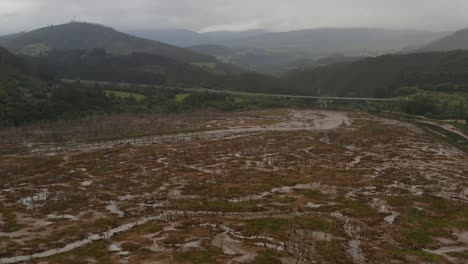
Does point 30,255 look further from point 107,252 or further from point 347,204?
point 347,204

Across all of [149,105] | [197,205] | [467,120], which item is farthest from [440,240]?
[149,105]

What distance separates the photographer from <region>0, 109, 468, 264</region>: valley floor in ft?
133

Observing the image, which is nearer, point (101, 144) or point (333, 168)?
point (333, 168)

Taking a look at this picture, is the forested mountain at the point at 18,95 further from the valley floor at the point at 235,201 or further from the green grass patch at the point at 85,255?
the green grass patch at the point at 85,255

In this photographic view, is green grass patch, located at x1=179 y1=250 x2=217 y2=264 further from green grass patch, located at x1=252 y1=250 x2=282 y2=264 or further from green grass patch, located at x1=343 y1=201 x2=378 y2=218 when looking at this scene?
green grass patch, located at x1=343 y1=201 x2=378 y2=218

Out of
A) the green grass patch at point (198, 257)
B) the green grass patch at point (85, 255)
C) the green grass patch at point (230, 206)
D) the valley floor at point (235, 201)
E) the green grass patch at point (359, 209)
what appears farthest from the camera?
the green grass patch at point (230, 206)

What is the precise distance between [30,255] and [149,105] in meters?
147

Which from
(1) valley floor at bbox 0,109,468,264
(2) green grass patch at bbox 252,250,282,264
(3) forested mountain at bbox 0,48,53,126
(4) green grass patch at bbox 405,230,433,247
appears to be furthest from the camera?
(3) forested mountain at bbox 0,48,53,126

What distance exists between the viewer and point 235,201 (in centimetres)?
5766

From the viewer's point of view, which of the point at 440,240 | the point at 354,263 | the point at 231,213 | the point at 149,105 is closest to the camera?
the point at 354,263

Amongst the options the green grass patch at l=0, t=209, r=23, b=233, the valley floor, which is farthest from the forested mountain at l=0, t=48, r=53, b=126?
the green grass patch at l=0, t=209, r=23, b=233

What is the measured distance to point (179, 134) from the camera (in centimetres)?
12662

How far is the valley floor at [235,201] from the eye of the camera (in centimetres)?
4066

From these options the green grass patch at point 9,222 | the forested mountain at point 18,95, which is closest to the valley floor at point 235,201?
the green grass patch at point 9,222
